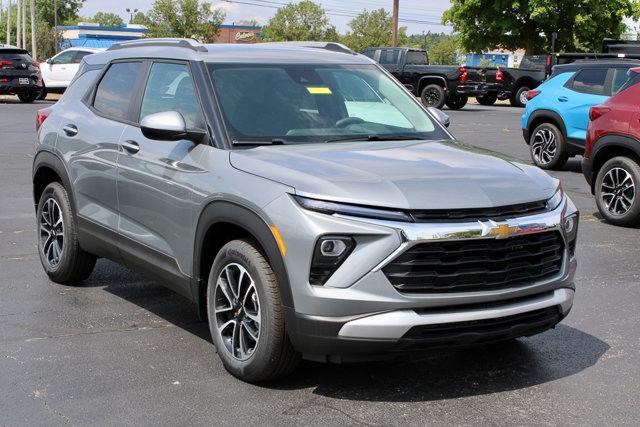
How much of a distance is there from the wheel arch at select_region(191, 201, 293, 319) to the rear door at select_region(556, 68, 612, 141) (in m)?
9.94

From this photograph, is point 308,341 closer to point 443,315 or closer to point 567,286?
point 443,315

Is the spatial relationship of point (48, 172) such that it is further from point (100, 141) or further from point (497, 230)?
point (497, 230)

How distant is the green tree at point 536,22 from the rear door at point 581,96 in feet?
122

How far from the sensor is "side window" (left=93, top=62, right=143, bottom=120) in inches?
243

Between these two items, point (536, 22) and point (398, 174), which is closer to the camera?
point (398, 174)

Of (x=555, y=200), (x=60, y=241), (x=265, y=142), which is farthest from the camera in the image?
(x=60, y=241)

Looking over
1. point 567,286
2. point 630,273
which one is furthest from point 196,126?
point 630,273

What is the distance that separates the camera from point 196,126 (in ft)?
17.6

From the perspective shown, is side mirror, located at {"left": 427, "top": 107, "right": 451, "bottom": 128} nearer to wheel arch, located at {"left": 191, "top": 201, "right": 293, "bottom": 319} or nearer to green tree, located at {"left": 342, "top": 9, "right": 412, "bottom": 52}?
wheel arch, located at {"left": 191, "top": 201, "right": 293, "bottom": 319}

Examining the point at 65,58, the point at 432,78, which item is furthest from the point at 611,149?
the point at 65,58

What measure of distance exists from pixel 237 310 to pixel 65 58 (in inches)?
1134

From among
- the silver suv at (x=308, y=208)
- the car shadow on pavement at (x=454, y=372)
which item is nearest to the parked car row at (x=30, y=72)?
the silver suv at (x=308, y=208)

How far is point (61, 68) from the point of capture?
31.8m

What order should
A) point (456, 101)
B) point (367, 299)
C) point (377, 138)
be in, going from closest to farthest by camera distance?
point (367, 299)
point (377, 138)
point (456, 101)
